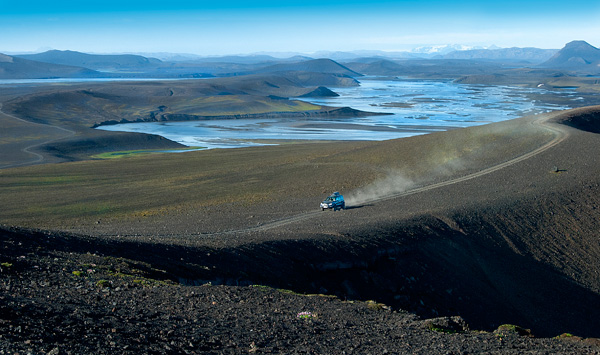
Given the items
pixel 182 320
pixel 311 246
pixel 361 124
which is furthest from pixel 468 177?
pixel 361 124

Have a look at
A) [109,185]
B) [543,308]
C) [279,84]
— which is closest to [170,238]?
[543,308]

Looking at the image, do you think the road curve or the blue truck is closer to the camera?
the road curve

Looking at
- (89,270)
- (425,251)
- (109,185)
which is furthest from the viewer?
(109,185)

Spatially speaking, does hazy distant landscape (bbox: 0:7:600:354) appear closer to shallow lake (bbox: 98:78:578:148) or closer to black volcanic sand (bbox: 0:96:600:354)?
black volcanic sand (bbox: 0:96:600:354)

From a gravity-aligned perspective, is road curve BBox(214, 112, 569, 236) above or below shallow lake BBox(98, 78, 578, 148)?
above

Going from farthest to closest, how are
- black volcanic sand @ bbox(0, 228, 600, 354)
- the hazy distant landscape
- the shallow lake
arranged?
the shallow lake → the hazy distant landscape → black volcanic sand @ bbox(0, 228, 600, 354)

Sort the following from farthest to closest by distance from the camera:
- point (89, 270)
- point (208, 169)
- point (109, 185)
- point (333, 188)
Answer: point (208, 169) → point (109, 185) → point (333, 188) → point (89, 270)

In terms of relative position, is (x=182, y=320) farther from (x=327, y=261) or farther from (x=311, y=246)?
(x=311, y=246)

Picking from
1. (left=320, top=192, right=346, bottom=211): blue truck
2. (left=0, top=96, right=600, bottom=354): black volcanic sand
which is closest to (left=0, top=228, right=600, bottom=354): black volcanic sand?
(left=0, top=96, right=600, bottom=354): black volcanic sand

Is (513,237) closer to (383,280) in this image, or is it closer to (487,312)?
(487,312)
